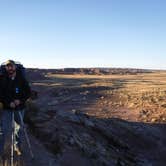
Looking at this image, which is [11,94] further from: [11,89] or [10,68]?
[10,68]

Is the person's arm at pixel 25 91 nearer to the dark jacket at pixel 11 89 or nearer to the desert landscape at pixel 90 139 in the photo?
the dark jacket at pixel 11 89

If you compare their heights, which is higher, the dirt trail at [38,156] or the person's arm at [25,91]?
the person's arm at [25,91]

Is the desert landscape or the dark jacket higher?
the dark jacket

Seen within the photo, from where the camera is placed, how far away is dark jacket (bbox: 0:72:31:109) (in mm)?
8172

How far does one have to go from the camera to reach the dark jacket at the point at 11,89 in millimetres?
8172

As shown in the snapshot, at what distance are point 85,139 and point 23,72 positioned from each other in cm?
523

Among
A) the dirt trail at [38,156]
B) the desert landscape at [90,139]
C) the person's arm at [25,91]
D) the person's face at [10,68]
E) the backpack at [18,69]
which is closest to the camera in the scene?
the person's face at [10,68]

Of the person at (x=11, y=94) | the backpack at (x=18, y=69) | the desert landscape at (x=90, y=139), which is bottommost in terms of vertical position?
the desert landscape at (x=90, y=139)

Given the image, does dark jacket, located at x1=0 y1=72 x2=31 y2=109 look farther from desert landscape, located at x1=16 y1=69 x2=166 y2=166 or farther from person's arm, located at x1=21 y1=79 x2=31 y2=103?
desert landscape, located at x1=16 y1=69 x2=166 y2=166

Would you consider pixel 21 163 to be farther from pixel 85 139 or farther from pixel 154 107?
pixel 154 107

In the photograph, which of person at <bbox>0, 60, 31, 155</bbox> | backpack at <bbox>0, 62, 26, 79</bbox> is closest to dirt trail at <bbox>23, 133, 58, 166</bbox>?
person at <bbox>0, 60, 31, 155</bbox>

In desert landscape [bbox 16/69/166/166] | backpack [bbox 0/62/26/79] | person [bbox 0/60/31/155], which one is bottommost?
desert landscape [bbox 16/69/166/166]

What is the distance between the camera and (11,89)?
820cm

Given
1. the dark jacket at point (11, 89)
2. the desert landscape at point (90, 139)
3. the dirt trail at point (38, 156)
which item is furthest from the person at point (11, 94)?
the desert landscape at point (90, 139)
